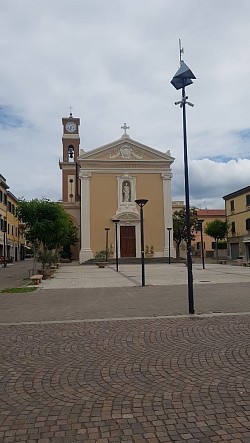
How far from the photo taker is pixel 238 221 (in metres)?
51.1

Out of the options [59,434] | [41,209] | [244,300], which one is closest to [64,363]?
[59,434]

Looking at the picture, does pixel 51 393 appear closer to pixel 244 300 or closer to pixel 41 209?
pixel 244 300

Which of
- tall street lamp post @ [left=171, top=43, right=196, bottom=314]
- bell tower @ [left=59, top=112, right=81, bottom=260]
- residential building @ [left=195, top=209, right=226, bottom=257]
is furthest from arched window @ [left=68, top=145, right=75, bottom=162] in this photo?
tall street lamp post @ [left=171, top=43, right=196, bottom=314]

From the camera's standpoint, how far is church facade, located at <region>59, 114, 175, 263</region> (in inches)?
1842

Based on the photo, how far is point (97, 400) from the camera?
4.25 metres

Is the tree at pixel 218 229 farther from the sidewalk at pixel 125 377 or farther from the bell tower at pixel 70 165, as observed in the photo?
the sidewalk at pixel 125 377

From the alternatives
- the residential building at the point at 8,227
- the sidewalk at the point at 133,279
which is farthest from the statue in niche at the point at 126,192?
the sidewalk at the point at 133,279

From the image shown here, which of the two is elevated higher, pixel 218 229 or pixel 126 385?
pixel 218 229

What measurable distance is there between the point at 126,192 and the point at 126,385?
4366 cm

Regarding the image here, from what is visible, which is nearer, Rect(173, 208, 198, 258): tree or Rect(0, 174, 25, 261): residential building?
Rect(0, 174, 25, 261): residential building

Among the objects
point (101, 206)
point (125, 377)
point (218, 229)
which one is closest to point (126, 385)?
point (125, 377)

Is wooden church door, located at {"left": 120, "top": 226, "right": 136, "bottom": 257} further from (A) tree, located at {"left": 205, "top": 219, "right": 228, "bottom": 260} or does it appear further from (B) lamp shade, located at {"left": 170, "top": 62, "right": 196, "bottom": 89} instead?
(B) lamp shade, located at {"left": 170, "top": 62, "right": 196, "bottom": 89}

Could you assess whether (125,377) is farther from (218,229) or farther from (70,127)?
(70,127)

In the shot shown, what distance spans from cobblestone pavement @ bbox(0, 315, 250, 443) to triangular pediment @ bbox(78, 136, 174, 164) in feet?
136
